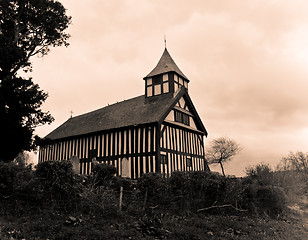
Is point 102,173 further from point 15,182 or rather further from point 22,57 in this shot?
point 22,57

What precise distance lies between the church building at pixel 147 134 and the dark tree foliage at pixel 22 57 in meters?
2.08

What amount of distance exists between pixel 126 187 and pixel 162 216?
88.0 inches

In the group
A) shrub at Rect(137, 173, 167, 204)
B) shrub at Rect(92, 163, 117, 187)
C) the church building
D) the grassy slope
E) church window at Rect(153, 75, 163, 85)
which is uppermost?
church window at Rect(153, 75, 163, 85)

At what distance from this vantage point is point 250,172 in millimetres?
18188

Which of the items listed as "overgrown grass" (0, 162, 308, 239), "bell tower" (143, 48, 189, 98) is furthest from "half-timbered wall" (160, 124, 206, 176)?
"overgrown grass" (0, 162, 308, 239)

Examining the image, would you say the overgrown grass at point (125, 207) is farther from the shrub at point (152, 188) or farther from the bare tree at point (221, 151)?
the bare tree at point (221, 151)

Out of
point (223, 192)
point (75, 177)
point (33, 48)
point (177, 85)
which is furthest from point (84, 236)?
point (177, 85)

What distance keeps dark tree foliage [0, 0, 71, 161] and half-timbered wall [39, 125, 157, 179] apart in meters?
6.02

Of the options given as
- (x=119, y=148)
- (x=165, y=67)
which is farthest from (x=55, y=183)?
(x=165, y=67)

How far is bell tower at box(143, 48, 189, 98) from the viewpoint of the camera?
23000 millimetres

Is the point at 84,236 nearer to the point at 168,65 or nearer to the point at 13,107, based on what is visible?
the point at 13,107

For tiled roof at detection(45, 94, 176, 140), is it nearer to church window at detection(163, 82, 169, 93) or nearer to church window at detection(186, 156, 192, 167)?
church window at detection(163, 82, 169, 93)

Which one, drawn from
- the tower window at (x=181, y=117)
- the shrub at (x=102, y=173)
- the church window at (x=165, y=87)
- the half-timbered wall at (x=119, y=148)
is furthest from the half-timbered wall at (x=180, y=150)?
the shrub at (x=102, y=173)

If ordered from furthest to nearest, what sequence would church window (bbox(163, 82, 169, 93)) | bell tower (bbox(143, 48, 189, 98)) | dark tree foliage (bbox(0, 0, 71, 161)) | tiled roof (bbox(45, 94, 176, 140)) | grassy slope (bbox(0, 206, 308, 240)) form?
church window (bbox(163, 82, 169, 93))
bell tower (bbox(143, 48, 189, 98))
tiled roof (bbox(45, 94, 176, 140))
dark tree foliage (bbox(0, 0, 71, 161))
grassy slope (bbox(0, 206, 308, 240))
